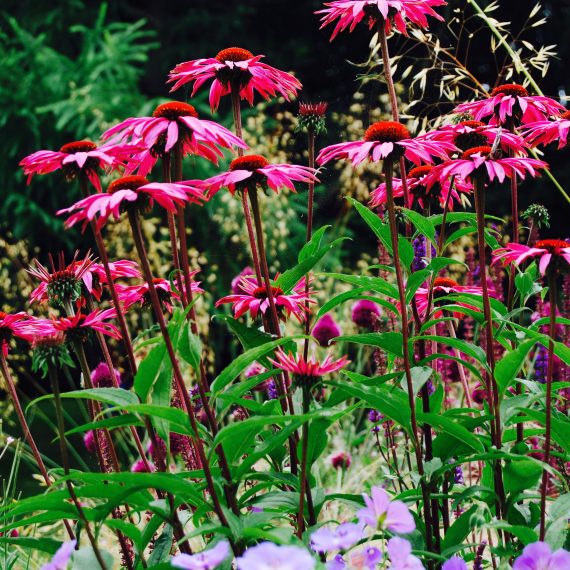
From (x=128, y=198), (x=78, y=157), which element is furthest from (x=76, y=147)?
(x=128, y=198)

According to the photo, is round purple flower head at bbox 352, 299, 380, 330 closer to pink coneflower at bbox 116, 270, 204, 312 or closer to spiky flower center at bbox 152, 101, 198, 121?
pink coneflower at bbox 116, 270, 204, 312

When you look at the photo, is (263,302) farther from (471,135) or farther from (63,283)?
(471,135)

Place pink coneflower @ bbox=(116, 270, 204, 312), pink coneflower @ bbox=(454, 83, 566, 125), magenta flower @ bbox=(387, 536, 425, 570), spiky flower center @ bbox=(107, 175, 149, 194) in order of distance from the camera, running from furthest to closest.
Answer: pink coneflower @ bbox=(454, 83, 566, 125), pink coneflower @ bbox=(116, 270, 204, 312), spiky flower center @ bbox=(107, 175, 149, 194), magenta flower @ bbox=(387, 536, 425, 570)

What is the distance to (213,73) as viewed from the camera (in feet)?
3.74

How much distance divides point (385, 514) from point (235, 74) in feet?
2.16

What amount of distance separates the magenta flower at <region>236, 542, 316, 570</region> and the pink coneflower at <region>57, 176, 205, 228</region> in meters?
0.34

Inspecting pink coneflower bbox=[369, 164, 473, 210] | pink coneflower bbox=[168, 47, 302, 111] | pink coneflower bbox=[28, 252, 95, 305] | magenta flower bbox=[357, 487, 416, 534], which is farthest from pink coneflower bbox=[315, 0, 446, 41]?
magenta flower bbox=[357, 487, 416, 534]

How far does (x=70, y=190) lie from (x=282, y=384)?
4.44 m

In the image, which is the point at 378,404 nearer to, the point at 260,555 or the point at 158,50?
the point at 260,555

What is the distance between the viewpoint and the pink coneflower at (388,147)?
94 cm

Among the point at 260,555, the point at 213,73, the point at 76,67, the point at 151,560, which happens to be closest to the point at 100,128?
the point at 76,67

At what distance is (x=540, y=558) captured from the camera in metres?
0.78

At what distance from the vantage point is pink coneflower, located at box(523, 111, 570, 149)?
3.67 ft

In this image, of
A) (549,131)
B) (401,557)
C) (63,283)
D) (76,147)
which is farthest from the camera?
(549,131)
